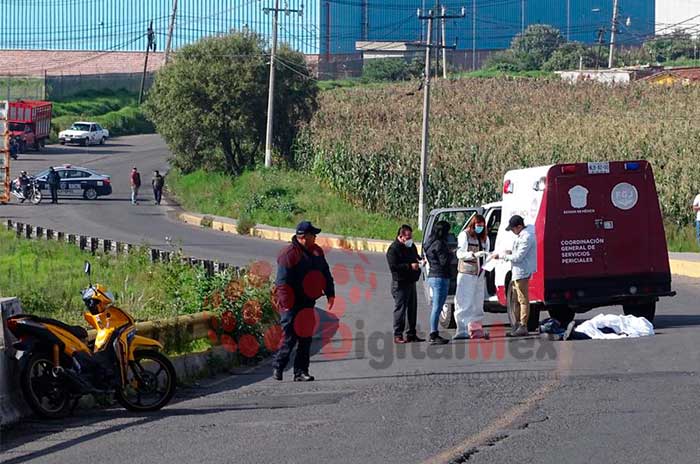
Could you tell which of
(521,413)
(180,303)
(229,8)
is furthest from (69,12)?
(521,413)

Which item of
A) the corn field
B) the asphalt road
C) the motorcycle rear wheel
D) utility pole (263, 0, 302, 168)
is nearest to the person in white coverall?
the asphalt road

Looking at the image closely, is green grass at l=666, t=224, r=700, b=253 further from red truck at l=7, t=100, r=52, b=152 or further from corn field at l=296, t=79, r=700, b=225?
red truck at l=7, t=100, r=52, b=152

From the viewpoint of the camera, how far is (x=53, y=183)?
51719 millimetres

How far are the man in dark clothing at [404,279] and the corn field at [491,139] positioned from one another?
779 inches

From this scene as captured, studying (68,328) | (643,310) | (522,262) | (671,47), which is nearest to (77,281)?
(522,262)

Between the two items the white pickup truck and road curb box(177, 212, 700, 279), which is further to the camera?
the white pickup truck

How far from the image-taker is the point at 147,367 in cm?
A: 1152

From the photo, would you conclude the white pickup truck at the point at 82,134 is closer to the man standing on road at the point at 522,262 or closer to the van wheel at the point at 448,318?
the van wheel at the point at 448,318

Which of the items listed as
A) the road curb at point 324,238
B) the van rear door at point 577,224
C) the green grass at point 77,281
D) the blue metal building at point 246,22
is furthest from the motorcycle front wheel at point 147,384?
the blue metal building at point 246,22

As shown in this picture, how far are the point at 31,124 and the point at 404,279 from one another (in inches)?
2292

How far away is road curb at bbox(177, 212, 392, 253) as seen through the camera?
36.0 meters

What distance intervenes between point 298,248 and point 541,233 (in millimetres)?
5056

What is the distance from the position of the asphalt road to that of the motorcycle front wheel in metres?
0.14

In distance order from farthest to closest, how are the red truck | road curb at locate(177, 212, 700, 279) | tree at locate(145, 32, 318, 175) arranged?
the red truck, tree at locate(145, 32, 318, 175), road curb at locate(177, 212, 700, 279)
